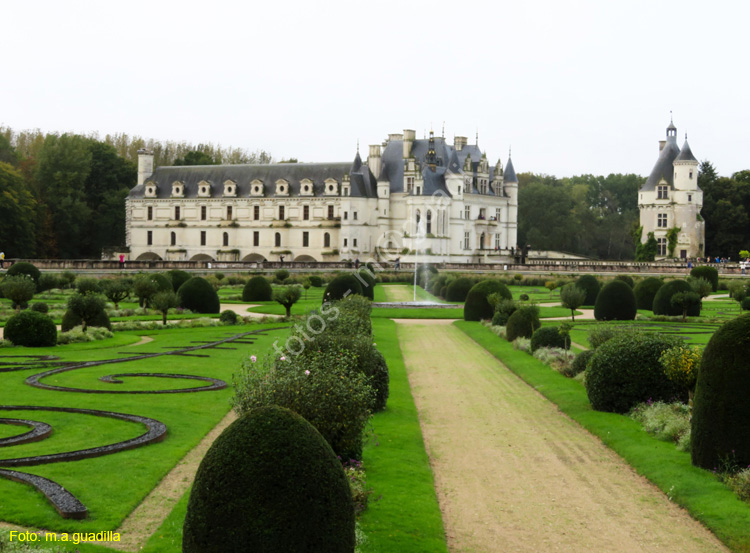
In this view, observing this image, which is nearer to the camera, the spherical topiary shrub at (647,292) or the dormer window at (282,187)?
the spherical topiary shrub at (647,292)

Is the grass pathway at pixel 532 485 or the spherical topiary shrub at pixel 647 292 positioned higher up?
the spherical topiary shrub at pixel 647 292

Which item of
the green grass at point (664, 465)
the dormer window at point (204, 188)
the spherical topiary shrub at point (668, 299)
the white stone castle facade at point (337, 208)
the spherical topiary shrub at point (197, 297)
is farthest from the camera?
the dormer window at point (204, 188)

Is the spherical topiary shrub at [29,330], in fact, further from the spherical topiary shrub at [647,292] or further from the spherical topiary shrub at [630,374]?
the spherical topiary shrub at [647,292]

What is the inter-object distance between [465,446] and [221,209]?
67.4 meters

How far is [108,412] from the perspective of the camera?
13.5 metres

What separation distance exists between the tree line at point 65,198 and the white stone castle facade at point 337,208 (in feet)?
7.83

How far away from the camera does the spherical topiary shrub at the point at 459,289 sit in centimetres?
4431

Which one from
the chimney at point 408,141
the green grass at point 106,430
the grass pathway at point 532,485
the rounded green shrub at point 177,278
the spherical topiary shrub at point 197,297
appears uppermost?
the chimney at point 408,141

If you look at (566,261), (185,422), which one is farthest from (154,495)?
(566,261)

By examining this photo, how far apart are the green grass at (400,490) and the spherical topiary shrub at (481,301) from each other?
17083 mm

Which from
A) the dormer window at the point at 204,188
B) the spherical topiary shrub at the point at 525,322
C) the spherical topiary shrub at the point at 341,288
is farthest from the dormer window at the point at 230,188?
the spherical topiary shrub at the point at 525,322

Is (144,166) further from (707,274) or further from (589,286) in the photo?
(589,286)

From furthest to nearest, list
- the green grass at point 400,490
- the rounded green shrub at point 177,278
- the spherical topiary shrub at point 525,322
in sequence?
the rounded green shrub at point 177,278 < the spherical topiary shrub at point 525,322 < the green grass at point 400,490

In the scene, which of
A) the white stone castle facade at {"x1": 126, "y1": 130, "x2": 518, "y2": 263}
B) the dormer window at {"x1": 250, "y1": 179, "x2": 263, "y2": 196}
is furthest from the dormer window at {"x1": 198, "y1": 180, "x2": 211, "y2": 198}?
the dormer window at {"x1": 250, "y1": 179, "x2": 263, "y2": 196}
